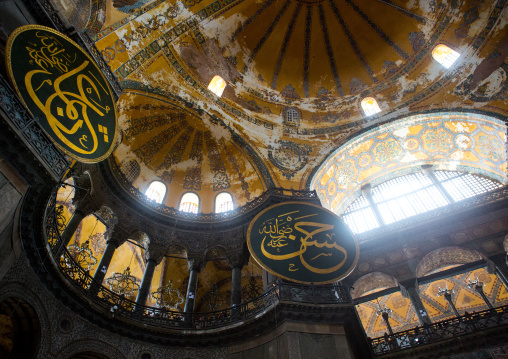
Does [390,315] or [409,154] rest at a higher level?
[409,154]

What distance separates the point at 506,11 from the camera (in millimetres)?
11078

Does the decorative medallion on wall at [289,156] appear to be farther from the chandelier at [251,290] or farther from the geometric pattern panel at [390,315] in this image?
the geometric pattern panel at [390,315]

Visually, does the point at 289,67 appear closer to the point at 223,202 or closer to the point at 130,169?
the point at 223,202

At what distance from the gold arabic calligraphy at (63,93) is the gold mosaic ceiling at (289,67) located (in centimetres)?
278

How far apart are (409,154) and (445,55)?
4.00 metres

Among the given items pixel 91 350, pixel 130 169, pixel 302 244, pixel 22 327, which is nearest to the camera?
pixel 22 327

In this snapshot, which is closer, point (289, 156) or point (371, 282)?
point (371, 282)

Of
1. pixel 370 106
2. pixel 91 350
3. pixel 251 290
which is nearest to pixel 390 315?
pixel 251 290

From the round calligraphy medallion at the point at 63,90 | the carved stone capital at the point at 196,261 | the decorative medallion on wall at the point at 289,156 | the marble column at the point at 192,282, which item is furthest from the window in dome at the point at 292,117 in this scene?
the round calligraphy medallion at the point at 63,90

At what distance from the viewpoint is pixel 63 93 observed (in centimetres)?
668

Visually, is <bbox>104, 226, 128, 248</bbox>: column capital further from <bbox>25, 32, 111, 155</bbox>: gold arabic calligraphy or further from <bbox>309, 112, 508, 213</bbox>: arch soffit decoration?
<bbox>309, 112, 508, 213</bbox>: arch soffit decoration

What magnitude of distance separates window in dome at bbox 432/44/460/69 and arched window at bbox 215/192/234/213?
957 cm

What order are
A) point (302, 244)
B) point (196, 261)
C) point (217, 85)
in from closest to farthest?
point (302, 244)
point (196, 261)
point (217, 85)

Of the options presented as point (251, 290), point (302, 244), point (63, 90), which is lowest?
point (302, 244)
